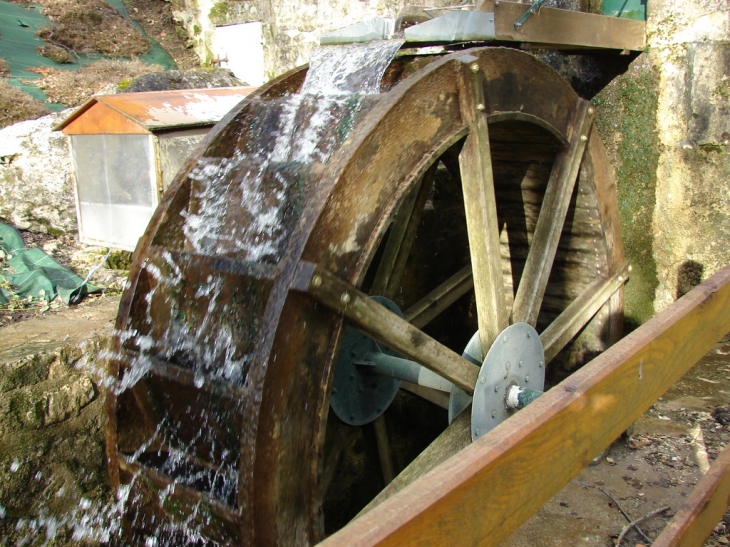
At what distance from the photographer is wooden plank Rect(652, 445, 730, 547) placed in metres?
1.59

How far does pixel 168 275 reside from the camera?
236cm

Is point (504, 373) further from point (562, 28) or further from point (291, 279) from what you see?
point (562, 28)

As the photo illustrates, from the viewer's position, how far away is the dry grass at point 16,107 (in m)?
5.77

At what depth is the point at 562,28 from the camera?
2861mm

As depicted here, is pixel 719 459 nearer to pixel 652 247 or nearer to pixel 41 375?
pixel 652 247

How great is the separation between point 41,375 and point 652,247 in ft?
10.6

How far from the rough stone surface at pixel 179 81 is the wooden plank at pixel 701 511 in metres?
5.24

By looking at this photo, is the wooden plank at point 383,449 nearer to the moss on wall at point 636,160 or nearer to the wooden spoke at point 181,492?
the wooden spoke at point 181,492

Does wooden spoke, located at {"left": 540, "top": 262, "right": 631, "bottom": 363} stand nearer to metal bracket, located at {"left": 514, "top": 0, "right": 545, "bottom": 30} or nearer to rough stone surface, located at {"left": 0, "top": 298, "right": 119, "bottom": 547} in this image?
metal bracket, located at {"left": 514, "top": 0, "right": 545, "bottom": 30}

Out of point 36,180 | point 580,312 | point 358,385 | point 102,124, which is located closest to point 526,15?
point 580,312

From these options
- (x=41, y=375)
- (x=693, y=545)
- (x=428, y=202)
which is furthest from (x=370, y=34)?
(x=693, y=545)

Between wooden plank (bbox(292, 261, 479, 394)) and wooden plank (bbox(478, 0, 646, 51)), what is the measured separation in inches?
52.3

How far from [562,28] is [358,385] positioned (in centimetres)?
186

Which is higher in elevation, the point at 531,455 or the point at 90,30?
the point at 90,30
